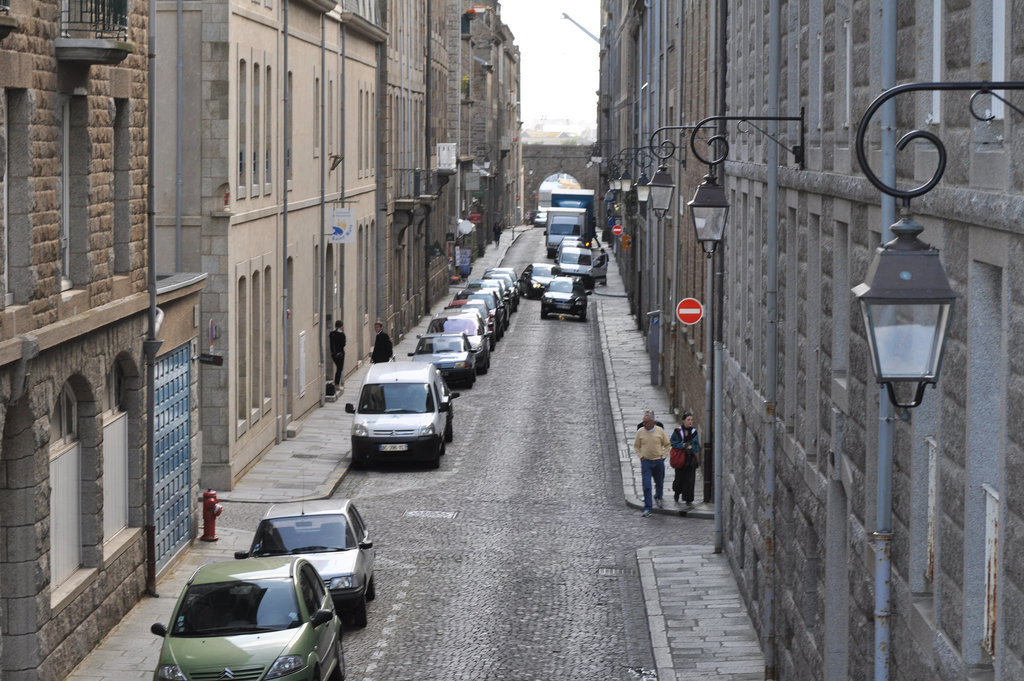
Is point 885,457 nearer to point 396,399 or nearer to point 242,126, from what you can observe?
point 242,126

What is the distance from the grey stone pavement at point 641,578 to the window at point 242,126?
5.24 meters

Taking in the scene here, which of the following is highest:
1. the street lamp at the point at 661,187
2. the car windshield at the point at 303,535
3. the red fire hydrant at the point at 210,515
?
the street lamp at the point at 661,187

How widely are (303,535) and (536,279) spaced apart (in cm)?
5436

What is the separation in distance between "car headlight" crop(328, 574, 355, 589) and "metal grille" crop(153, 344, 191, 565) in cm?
359

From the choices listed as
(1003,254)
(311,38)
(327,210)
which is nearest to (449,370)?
(327,210)

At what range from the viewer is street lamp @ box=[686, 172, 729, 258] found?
62.3 feet

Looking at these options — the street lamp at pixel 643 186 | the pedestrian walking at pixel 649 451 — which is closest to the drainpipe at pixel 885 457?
the pedestrian walking at pixel 649 451

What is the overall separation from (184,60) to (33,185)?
12121mm

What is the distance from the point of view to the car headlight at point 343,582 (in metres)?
18.9

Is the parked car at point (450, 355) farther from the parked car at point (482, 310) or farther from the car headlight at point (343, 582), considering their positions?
the car headlight at point (343, 582)

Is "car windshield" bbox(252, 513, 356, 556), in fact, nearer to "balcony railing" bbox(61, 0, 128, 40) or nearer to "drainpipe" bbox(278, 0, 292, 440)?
"balcony railing" bbox(61, 0, 128, 40)

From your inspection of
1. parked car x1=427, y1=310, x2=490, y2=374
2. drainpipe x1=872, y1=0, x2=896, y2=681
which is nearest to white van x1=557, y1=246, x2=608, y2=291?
parked car x1=427, y1=310, x2=490, y2=374

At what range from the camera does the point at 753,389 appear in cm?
2017

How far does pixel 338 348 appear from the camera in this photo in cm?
3994
